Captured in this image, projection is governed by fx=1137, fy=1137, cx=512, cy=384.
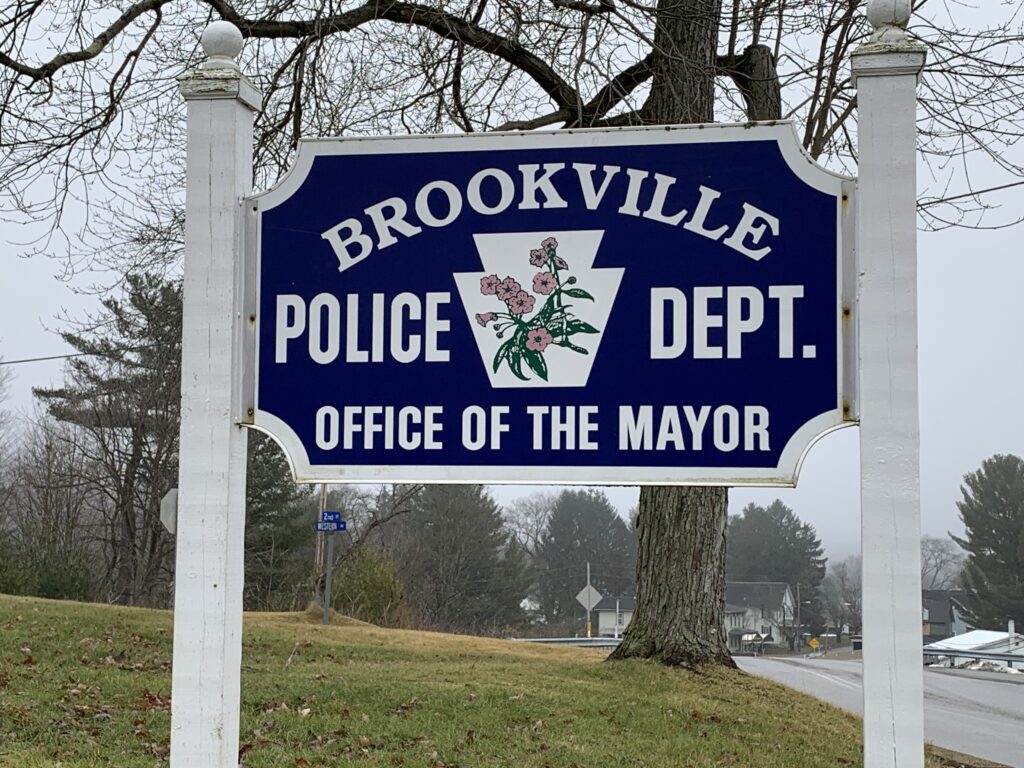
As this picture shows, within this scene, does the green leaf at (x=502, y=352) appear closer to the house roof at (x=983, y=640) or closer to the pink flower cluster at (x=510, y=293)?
the pink flower cluster at (x=510, y=293)

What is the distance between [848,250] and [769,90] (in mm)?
9112

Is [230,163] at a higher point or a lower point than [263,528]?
higher

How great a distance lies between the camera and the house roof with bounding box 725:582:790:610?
81.8 meters

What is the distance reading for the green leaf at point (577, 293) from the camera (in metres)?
3.40

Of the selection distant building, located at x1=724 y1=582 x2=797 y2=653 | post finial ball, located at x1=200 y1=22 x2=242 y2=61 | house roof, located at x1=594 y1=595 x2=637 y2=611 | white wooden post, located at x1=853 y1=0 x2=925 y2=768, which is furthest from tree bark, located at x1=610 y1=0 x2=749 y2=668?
distant building, located at x1=724 y1=582 x2=797 y2=653

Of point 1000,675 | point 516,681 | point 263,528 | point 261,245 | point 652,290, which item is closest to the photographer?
point 652,290

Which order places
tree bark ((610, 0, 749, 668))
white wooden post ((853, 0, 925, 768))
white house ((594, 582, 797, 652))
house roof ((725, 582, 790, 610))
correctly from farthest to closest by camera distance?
house roof ((725, 582, 790, 610)) < white house ((594, 582, 797, 652)) < tree bark ((610, 0, 749, 668)) < white wooden post ((853, 0, 925, 768))

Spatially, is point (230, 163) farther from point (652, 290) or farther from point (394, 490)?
point (394, 490)

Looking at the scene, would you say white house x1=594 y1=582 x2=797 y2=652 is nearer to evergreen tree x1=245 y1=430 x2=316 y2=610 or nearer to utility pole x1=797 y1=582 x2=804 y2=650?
utility pole x1=797 y1=582 x2=804 y2=650

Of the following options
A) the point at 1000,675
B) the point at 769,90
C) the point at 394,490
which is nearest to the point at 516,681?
the point at 769,90

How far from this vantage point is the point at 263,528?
129ft

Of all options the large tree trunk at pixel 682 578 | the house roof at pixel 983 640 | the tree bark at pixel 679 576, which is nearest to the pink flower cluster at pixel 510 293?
the tree bark at pixel 679 576

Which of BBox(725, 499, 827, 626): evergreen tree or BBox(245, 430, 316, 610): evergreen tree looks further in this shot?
BBox(725, 499, 827, 626): evergreen tree

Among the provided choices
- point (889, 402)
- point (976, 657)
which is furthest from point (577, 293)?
point (976, 657)
